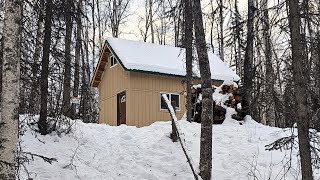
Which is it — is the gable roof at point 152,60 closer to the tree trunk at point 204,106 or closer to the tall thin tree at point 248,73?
the tall thin tree at point 248,73

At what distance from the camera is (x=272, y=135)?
12.4 m

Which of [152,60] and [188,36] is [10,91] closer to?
[188,36]

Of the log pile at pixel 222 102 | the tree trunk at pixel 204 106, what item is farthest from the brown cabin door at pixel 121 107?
the tree trunk at pixel 204 106

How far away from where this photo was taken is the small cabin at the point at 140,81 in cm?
1933

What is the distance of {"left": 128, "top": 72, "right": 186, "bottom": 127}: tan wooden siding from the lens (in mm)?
19248

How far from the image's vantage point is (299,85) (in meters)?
7.18

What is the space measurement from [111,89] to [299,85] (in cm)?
1565

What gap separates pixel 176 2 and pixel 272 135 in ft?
17.6

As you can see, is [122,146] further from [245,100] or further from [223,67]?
[223,67]

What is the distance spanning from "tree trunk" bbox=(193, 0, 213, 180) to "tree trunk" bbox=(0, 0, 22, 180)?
4.16 m

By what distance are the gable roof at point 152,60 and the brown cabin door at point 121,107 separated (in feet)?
6.60

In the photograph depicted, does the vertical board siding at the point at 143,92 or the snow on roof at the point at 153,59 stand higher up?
the snow on roof at the point at 153,59

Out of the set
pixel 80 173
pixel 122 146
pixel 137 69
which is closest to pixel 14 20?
pixel 80 173

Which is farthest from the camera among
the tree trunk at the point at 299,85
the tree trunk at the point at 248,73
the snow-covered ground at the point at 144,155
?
the tree trunk at the point at 248,73
